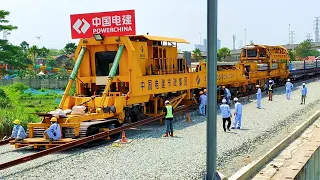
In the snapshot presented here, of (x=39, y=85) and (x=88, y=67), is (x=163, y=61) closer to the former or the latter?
(x=88, y=67)

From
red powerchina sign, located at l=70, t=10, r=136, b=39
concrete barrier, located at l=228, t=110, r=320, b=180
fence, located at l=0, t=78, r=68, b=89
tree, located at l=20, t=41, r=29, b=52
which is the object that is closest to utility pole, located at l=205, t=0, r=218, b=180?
concrete barrier, located at l=228, t=110, r=320, b=180

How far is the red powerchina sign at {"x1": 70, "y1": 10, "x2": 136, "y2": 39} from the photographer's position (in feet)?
47.8

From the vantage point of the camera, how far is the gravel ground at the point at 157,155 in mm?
9031

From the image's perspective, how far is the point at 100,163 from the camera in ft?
32.3

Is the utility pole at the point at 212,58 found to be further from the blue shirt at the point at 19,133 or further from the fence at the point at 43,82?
the fence at the point at 43,82

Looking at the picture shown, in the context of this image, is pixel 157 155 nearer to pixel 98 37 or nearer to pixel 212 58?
pixel 98 37

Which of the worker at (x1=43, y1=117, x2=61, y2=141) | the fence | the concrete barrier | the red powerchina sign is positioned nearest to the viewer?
the concrete barrier

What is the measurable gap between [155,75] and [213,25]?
1099 cm

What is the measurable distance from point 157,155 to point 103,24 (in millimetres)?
6284

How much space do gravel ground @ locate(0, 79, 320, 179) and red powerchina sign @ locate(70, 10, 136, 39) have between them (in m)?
3.77

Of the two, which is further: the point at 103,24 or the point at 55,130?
the point at 103,24

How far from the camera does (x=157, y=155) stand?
10648 millimetres

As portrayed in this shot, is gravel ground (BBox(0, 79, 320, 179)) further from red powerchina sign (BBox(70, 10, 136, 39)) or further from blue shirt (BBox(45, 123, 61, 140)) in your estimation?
red powerchina sign (BBox(70, 10, 136, 39))

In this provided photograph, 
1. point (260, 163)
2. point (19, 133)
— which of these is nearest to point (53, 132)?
point (19, 133)
